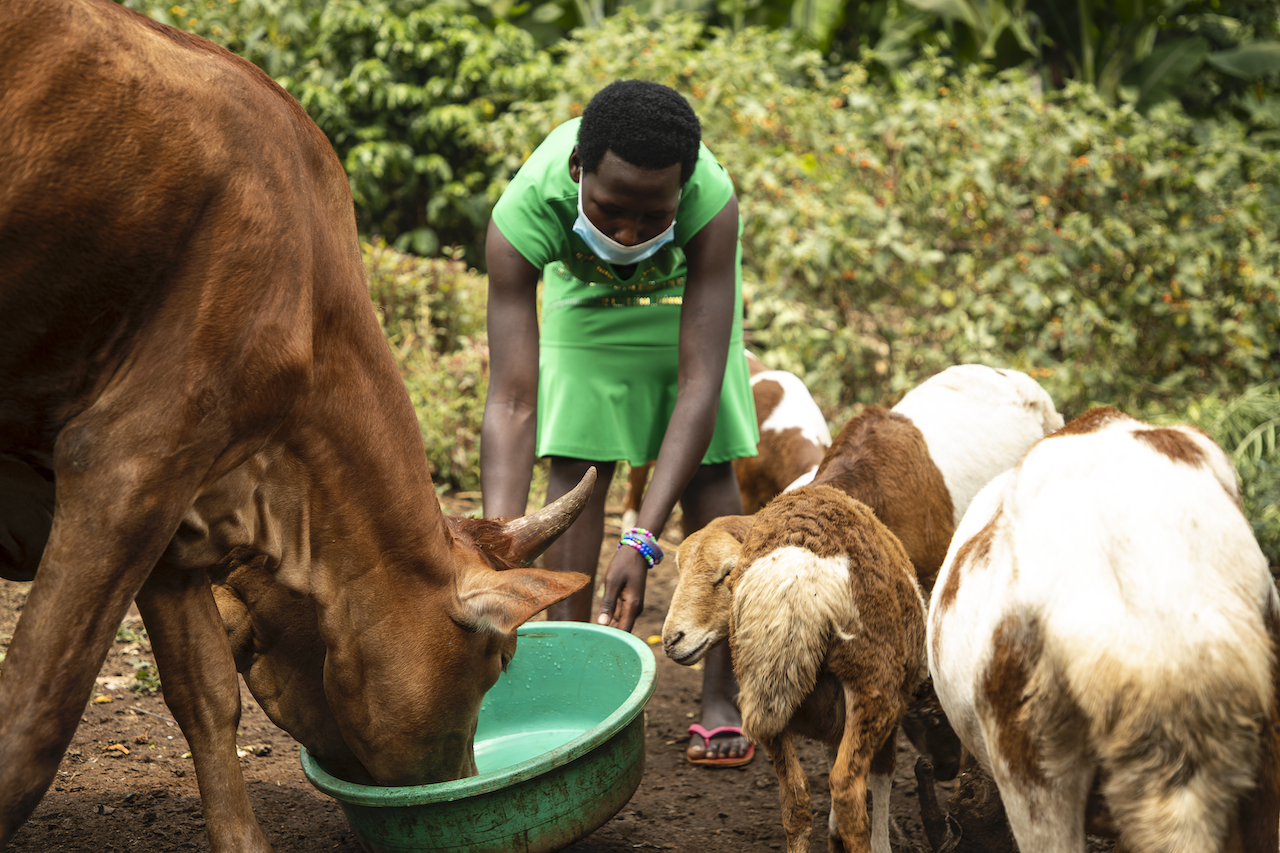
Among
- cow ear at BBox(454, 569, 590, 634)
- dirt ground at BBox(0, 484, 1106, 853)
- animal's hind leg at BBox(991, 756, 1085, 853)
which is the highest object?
animal's hind leg at BBox(991, 756, 1085, 853)

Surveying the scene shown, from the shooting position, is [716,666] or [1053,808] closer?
[1053,808]

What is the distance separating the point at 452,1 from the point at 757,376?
21.6ft

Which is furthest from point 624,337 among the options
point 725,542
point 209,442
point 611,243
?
point 209,442

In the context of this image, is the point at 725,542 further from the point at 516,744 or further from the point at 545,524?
the point at 516,744

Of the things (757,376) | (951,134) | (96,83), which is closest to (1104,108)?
(951,134)

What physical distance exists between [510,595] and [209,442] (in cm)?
89

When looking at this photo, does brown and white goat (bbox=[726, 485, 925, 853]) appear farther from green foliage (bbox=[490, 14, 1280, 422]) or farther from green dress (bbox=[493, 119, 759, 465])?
green foliage (bbox=[490, 14, 1280, 422])

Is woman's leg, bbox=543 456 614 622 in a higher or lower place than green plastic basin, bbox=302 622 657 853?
lower

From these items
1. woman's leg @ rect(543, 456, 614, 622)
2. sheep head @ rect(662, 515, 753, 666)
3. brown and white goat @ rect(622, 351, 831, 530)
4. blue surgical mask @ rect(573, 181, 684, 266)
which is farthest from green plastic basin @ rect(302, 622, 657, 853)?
brown and white goat @ rect(622, 351, 831, 530)

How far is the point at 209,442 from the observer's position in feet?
7.45

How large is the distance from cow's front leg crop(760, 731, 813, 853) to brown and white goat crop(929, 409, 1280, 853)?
2.01ft

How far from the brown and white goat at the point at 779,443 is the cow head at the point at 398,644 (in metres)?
2.18

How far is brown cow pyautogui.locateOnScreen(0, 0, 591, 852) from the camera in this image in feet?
7.05

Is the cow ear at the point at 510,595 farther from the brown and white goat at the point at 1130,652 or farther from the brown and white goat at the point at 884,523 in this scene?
the brown and white goat at the point at 1130,652
